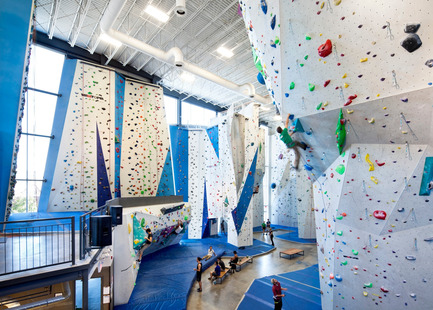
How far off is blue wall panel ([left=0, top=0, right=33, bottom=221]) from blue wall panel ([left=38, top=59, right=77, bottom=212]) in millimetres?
3357

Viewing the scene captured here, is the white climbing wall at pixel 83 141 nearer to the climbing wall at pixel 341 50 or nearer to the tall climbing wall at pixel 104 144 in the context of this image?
the tall climbing wall at pixel 104 144

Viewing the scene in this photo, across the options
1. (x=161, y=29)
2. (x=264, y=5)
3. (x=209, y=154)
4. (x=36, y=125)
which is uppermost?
(x=161, y=29)

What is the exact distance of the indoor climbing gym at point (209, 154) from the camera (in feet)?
10.2

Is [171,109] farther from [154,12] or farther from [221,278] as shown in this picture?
[221,278]

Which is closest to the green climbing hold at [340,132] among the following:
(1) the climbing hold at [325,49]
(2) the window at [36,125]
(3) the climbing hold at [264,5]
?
(1) the climbing hold at [325,49]

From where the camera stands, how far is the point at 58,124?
8.29 m

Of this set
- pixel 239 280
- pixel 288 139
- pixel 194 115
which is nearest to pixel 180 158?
pixel 194 115

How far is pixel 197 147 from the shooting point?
12.5 m

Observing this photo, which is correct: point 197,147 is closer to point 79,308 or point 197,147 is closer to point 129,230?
point 129,230

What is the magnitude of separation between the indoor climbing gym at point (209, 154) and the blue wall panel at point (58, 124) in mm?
49

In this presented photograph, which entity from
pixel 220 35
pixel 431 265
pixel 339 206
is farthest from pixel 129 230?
pixel 220 35

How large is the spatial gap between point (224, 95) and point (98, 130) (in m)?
7.37

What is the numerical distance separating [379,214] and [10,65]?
6631 mm

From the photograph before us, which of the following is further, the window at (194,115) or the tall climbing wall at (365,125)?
the window at (194,115)
